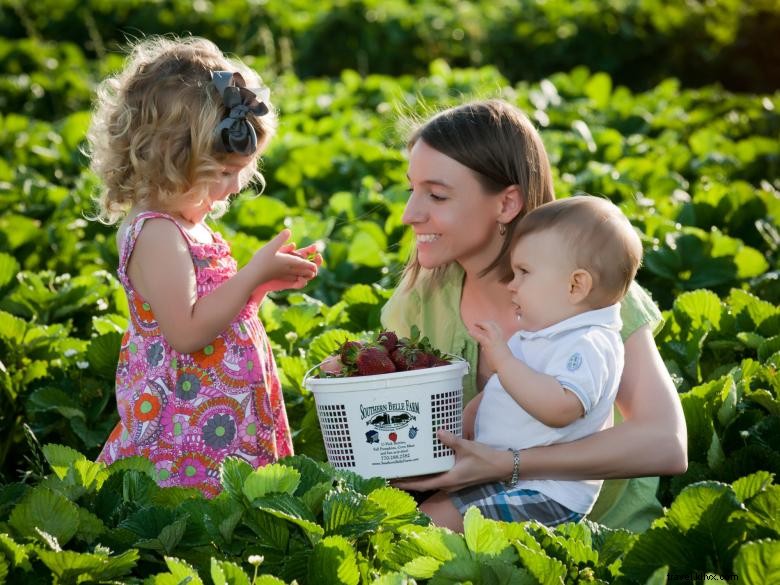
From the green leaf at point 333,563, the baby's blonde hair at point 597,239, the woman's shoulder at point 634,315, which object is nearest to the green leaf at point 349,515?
the green leaf at point 333,563

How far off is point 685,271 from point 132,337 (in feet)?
7.58

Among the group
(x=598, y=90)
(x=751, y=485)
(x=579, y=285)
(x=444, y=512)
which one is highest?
(x=579, y=285)

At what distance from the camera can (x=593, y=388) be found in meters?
2.81

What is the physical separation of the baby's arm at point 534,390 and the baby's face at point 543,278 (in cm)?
15

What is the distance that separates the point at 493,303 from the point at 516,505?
0.72 m

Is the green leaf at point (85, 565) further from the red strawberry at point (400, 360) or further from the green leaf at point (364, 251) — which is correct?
the green leaf at point (364, 251)

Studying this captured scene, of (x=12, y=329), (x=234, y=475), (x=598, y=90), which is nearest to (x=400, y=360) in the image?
(x=234, y=475)

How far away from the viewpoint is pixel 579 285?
291 centimetres

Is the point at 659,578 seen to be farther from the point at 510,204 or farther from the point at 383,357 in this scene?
the point at 510,204

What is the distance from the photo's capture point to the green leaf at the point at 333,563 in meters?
2.24

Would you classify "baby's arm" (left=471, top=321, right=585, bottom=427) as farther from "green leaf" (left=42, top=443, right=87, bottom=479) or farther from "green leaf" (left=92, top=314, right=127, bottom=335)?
"green leaf" (left=92, top=314, right=127, bottom=335)

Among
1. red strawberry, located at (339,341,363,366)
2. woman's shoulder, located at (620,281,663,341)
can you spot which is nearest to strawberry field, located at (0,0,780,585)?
woman's shoulder, located at (620,281,663,341)

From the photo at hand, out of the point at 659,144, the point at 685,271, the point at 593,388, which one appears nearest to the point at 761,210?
the point at 685,271

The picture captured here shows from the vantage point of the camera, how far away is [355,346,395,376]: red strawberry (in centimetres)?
288
